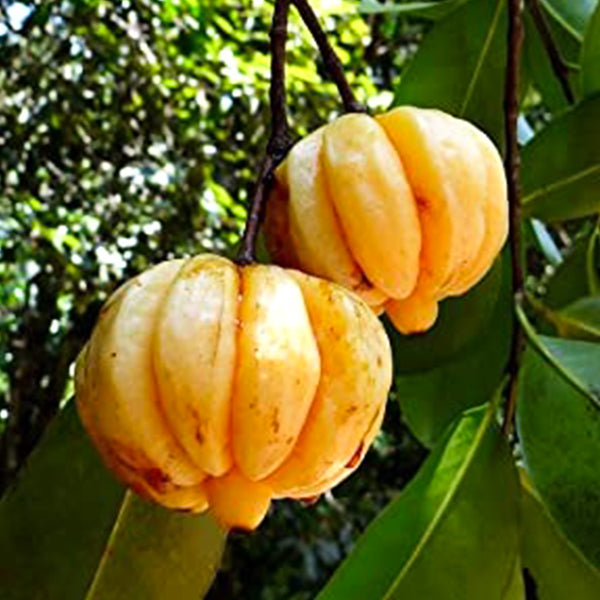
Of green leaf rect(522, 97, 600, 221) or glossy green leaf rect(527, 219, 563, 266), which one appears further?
glossy green leaf rect(527, 219, 563, 266)

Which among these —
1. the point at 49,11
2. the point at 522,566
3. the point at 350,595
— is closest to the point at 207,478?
the point at 350,595

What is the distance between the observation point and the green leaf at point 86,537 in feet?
2.70

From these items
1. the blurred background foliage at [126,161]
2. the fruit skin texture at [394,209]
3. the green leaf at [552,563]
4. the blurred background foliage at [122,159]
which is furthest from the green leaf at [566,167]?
the blurred background foliage at [122,159]

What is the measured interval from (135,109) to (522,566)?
228 centimetres

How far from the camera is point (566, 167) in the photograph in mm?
1035

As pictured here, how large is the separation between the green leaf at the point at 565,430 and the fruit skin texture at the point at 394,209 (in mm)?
166

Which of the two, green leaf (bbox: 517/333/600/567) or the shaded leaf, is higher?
green leaf (bbox: 517/333/600/567)

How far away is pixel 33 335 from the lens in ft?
10.2

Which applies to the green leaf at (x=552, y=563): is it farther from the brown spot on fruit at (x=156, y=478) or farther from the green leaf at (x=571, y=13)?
the green leaf at (x=571, y=13)

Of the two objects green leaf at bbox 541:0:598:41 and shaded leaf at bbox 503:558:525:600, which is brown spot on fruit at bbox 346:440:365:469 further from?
green leaf at bbox 541:0:598:41

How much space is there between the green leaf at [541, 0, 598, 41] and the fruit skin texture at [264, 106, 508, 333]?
63 cm

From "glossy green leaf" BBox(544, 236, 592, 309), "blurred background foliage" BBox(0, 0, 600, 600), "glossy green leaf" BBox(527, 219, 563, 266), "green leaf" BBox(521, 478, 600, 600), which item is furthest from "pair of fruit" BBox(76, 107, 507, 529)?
"blurred background foliage" BBox(0, 0, 600, 600)

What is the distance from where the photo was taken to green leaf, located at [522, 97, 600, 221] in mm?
1027

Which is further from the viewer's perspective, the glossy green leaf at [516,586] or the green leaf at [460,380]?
the green leaf at [460,380]
